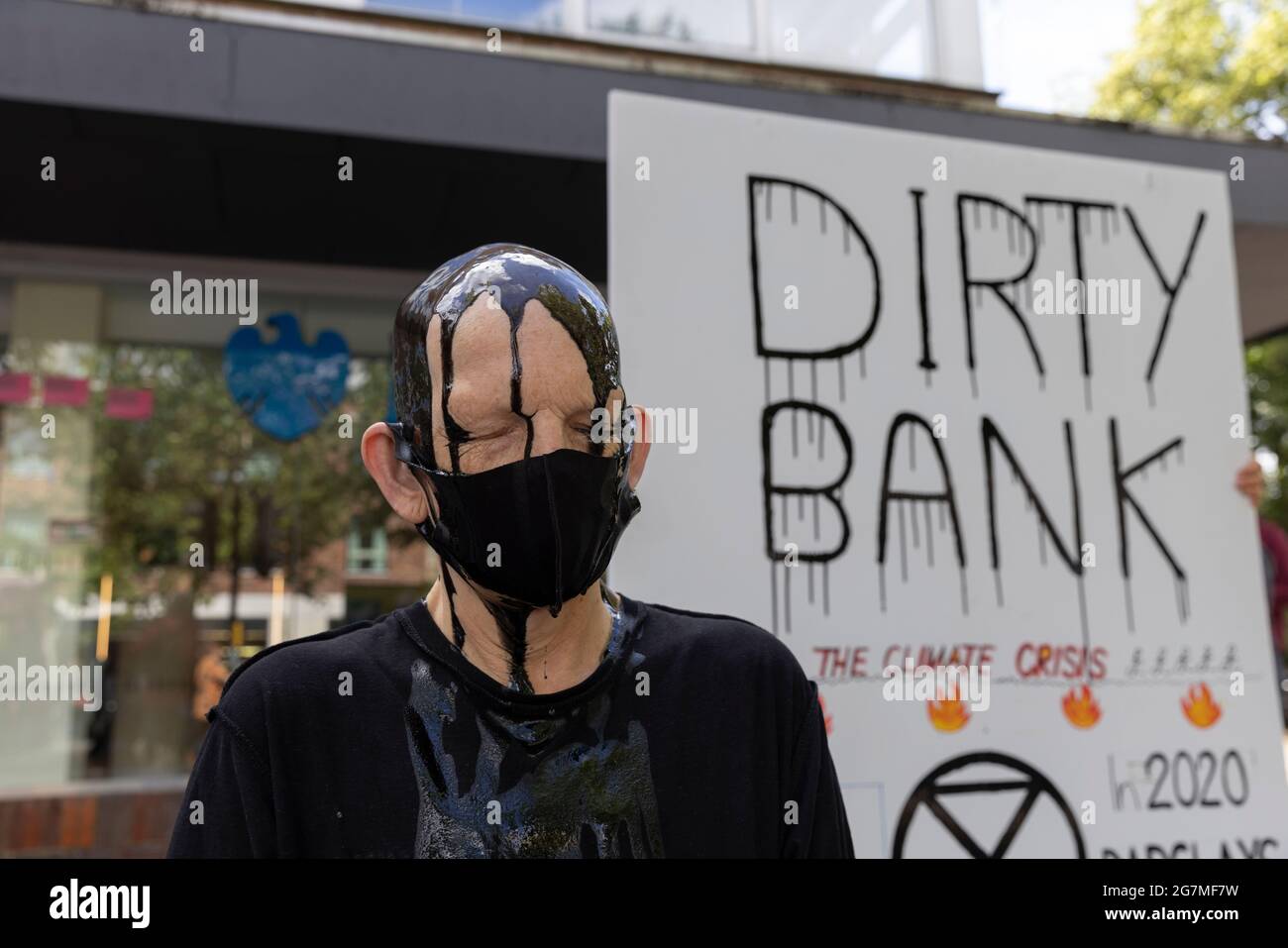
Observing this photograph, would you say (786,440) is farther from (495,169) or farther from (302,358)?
(302,358)

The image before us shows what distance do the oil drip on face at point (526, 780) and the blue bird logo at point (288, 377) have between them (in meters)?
4.15

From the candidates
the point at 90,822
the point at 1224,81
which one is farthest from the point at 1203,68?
the point at 90,822

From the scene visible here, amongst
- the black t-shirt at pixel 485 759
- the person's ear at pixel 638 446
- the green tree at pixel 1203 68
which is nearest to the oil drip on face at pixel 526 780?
the black t-shirt at pixel 485 759

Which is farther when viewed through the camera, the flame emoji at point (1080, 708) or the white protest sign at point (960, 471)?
the flame emoji at point (1080, 708)

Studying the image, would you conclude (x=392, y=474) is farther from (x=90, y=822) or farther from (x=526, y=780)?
(x=90, y=822)

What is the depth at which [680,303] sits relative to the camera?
2.29 m

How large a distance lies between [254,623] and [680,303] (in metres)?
3.83

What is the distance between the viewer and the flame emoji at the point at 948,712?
2.33m

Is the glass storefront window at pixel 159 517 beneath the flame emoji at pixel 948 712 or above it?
above

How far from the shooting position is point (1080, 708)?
95.0 inches

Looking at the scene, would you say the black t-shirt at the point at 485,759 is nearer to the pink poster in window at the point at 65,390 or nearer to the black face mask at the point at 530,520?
the black face mask at the point at 530,520

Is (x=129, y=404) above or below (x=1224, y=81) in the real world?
below

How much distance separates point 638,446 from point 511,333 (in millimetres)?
211

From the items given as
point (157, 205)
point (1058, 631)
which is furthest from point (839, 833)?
point (157, 205)
